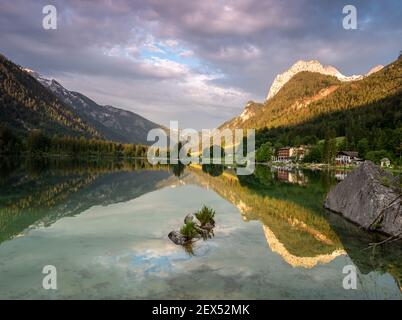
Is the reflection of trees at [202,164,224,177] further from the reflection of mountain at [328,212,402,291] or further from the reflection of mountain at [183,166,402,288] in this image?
the reflection of mountain at [328,212,402,291]

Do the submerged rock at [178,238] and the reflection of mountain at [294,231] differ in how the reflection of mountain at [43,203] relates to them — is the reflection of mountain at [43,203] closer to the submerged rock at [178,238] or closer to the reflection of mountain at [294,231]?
the submerged rock at [178,238]

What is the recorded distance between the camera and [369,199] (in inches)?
1085

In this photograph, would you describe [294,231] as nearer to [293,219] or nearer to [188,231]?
[293,219]

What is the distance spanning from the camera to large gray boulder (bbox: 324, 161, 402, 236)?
82.8 ft

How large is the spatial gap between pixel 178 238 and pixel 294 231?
8798 millimetres

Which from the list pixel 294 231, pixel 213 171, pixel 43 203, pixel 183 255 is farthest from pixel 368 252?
pixel 213 171

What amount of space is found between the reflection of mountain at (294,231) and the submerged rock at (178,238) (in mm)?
5255

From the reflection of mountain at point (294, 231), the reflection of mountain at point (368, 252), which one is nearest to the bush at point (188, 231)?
the reflection of mountain at point (294, 231)

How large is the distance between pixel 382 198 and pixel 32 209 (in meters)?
28.9

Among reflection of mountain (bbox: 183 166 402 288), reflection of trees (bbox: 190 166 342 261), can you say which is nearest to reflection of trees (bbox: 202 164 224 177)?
reflection of trees (bbox: 190 166 342 261)

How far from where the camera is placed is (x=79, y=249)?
20.5 meters

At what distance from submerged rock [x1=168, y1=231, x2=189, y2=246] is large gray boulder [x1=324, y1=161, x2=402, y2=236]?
458 inches
